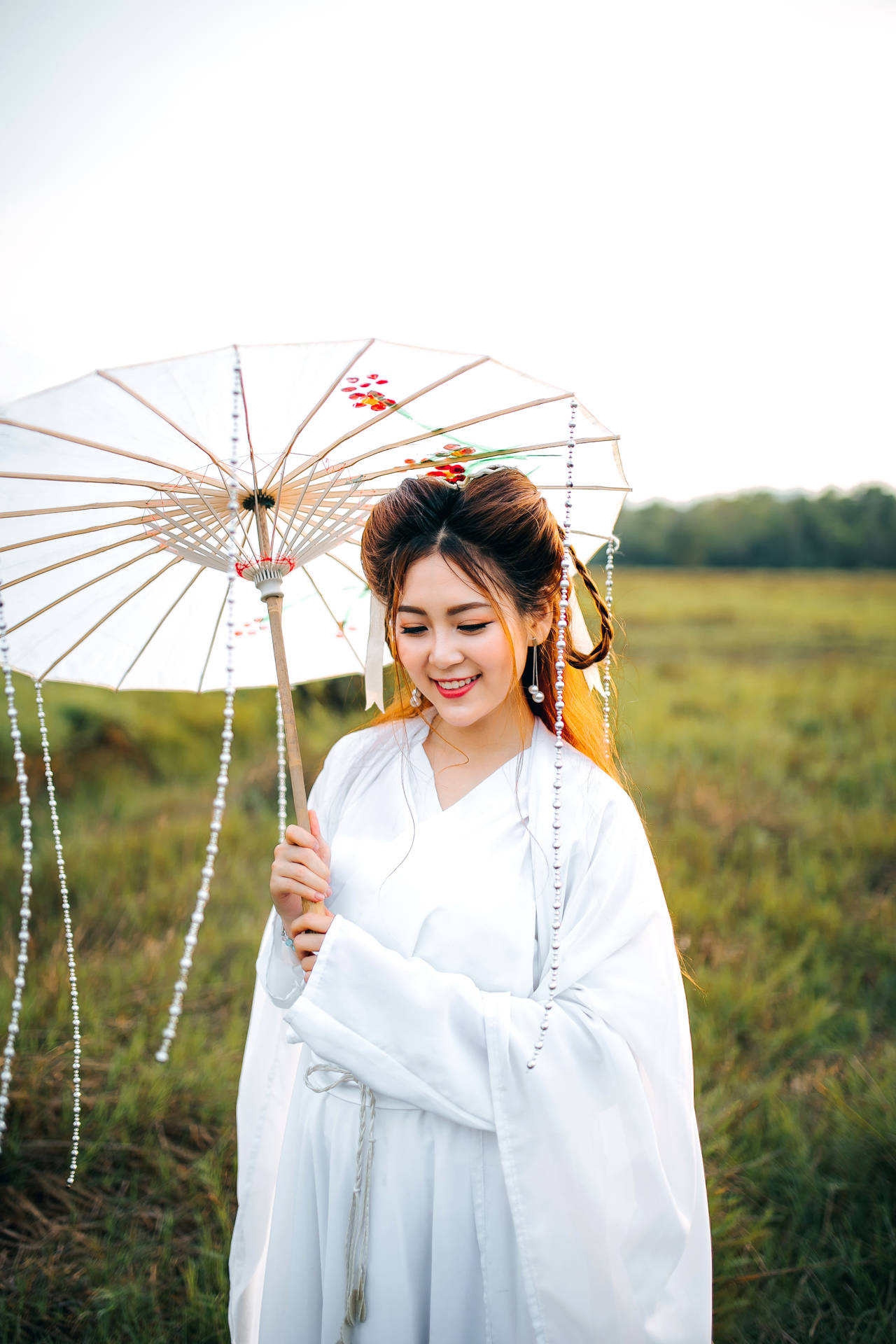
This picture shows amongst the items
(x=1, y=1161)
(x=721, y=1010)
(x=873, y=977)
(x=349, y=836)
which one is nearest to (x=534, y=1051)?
(x=349, y=836)

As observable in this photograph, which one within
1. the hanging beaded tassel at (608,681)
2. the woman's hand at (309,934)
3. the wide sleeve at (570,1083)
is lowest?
the wide sleeve at (570,1083)

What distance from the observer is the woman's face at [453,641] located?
5.37ft

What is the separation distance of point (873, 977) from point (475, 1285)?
311 centimetres

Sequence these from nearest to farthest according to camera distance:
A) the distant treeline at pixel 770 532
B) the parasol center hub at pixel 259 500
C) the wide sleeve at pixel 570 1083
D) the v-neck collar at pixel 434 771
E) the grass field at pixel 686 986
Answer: the wide sleeve at pixel 570 1083
the parasol center hub at pixel 259 500
the v-neck collar at pixel 434 771
the grass field at pixel 686 986
the distant treeline at pixel 770 532

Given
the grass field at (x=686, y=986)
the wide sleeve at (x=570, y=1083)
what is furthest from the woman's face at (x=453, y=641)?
the grass field at (x=686, y=986)

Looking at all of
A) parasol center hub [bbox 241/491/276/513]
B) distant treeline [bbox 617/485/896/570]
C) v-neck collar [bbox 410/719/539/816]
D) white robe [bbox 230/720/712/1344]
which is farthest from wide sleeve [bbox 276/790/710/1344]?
distant treeline [bbox 617/485/896/570]

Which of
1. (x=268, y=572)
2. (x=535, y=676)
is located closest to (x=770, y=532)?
(x=535, y=676)

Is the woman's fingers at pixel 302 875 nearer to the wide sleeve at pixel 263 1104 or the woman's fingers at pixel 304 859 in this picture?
the woman's fingers at pixel 304 859

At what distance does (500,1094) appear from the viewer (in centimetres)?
154

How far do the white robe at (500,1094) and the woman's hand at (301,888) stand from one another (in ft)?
0.18

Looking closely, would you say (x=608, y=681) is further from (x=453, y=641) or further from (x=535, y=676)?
(x=453, y=641)

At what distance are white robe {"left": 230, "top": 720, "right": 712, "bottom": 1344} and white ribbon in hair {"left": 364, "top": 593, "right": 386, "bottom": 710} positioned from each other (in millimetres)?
293

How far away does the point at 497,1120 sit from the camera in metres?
1.53

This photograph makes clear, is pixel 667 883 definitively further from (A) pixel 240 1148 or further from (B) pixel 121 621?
Answer: (B) pixel 121 621
